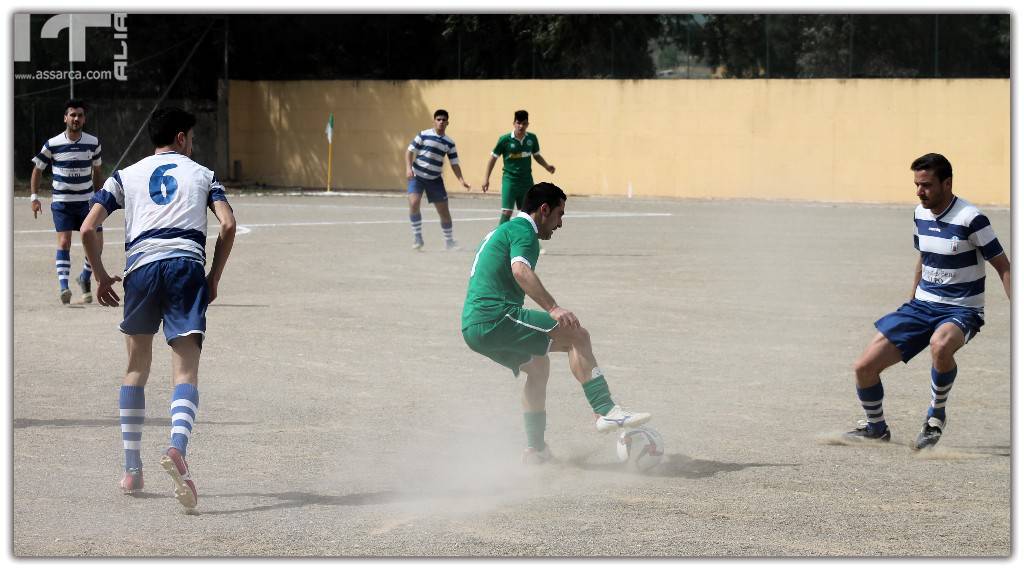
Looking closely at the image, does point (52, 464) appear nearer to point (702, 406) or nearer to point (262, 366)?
point (262, 366)

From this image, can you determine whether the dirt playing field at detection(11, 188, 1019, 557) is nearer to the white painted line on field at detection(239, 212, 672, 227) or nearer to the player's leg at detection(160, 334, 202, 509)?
the player's leg at detection(160, 334, 202, 509)

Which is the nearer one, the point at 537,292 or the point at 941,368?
the point at 537,292

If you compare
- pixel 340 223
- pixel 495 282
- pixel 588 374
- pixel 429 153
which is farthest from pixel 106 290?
pixel 340 223

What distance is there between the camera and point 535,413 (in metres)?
8.12

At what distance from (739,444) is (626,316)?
17.7 ft

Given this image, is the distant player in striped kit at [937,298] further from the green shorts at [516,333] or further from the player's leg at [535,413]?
the green shorts at [516,333]

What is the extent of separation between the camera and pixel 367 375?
10.7m

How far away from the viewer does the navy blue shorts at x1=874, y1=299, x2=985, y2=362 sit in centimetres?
852

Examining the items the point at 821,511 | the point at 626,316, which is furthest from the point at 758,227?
the point at 821,511

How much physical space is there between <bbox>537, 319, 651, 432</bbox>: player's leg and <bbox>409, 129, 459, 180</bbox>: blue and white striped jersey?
12.8 metres

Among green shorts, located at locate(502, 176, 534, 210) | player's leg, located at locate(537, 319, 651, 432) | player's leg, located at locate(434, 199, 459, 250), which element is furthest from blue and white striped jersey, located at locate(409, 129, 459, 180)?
player's leg, located at locate(537, 319, 651, 432)

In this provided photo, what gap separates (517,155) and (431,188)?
1352 mm

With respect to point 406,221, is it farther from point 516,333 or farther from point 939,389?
point 516,333

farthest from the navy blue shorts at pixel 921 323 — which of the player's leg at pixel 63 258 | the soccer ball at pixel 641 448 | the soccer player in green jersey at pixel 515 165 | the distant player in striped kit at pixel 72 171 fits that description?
the soccer player in green jersey at pixel 515 165
